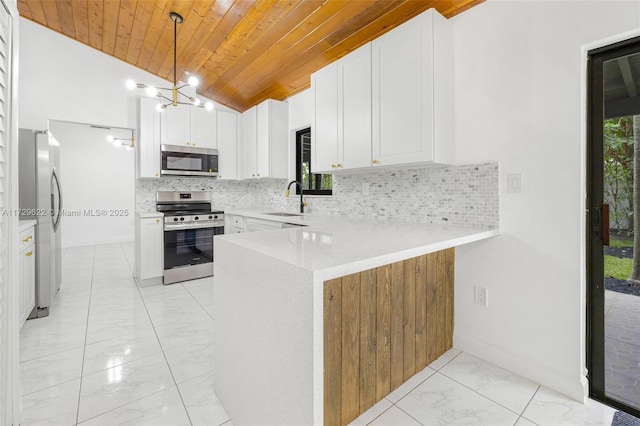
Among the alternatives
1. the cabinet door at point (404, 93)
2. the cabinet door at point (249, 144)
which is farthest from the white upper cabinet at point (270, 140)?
the cabinet door at point (404, 93)

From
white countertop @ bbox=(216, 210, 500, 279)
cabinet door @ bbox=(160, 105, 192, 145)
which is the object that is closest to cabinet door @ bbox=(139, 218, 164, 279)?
cabinet door @ bbox=(160, 105, 192, 145)

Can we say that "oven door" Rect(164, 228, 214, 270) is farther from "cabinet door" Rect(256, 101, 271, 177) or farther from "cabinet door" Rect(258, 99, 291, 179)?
"cabinet door" Rect(258, 99, 291, 179)

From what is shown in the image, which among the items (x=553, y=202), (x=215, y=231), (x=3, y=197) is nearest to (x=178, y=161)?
(x=215, y=231)

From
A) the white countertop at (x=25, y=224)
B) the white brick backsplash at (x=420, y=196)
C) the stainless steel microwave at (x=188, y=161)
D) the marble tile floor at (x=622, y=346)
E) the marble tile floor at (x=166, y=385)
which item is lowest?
the marble tile floor at (x=166, y=385)

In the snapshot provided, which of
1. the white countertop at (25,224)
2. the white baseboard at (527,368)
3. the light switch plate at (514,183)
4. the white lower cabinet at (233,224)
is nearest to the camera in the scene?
the white baseboard at (527,368)

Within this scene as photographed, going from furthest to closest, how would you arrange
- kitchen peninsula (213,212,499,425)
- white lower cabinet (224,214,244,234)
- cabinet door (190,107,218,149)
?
1. cabinet door (190,107,218,149)
2. white lower cabinet (224,214,244,234)
3. kitchen peninsula (213,212,499,425)

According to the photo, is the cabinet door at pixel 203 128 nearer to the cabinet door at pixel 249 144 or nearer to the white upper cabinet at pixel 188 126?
the white upper cabinet at pixel 188 126

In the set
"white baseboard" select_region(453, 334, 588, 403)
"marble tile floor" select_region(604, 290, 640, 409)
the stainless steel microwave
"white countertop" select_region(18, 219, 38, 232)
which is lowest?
"white baseboard" select_region(453, 334, 588, 403)

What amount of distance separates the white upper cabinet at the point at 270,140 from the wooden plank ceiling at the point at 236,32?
8.9 inches

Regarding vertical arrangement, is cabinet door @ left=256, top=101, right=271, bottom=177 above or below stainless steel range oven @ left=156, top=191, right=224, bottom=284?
above

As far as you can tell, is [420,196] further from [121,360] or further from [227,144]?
[227,144]

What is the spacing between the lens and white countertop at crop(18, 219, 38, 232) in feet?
7.18

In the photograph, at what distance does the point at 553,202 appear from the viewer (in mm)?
1663

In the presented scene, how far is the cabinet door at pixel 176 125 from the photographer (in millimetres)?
3809
